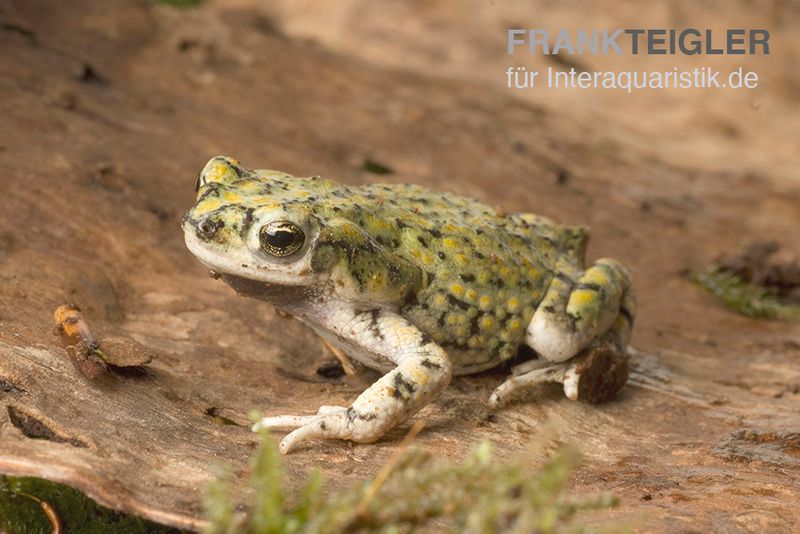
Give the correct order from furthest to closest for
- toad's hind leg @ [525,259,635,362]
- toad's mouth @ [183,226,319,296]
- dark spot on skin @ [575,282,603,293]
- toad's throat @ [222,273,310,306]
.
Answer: dark spot on skin @ [575,282,603,293] < toad's hind leg @ [525,259,635,362] < toad's throat @ [222,273,310,306] < toad's mouth @ [183,226,319,296]

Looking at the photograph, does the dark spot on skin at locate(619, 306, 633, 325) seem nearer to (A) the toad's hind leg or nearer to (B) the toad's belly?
(A) the toad's hind leg

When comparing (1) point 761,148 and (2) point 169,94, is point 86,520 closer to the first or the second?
(2) point 169,94

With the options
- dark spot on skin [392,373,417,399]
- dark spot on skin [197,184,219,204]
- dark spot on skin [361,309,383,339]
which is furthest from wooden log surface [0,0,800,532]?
dark spot on skin [197,184,219,204]

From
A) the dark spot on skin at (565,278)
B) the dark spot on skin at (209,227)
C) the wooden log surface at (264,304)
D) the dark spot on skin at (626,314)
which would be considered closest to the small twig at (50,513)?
the wooden log surface at (264,304)

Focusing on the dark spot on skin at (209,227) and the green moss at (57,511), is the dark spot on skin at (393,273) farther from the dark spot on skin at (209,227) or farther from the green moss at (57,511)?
the green moss at (57,511)

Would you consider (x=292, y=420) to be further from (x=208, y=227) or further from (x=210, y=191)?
(x=210, y=191)

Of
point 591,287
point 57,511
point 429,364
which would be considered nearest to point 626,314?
point 591,287
